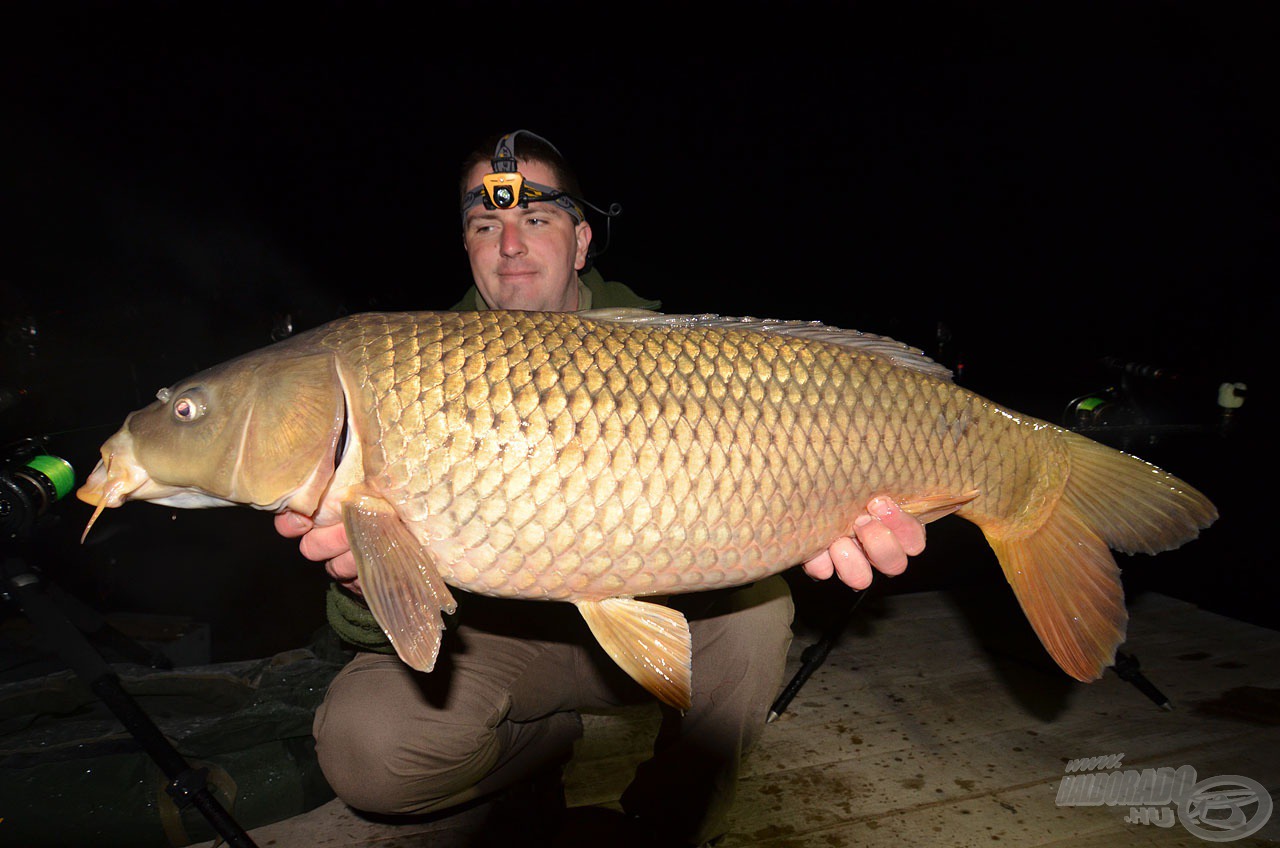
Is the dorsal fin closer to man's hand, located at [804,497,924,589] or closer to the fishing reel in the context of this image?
man's hand, located at [804,497,924,589]

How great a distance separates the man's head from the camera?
169 cm

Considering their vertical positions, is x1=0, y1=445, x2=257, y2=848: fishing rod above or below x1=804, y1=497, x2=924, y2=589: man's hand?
below

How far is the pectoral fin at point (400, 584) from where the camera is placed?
34.2 inches

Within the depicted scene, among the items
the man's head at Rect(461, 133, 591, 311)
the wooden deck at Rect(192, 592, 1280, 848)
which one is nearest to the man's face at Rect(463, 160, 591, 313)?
the man's head at Rect(461, 133, 591, 311)

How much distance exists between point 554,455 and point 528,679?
2.48 ft

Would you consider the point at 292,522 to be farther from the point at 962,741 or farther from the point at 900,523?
the point at 962,741

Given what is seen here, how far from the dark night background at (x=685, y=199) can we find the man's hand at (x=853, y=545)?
1.07 meters

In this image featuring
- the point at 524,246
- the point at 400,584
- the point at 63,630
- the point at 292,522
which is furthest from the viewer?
the point at 524,246

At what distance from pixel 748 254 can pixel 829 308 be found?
8180mm

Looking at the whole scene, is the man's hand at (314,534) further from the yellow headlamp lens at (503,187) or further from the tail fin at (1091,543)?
the tail fin at (1091,543)

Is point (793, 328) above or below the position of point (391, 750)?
above

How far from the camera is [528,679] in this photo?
56.1 inches

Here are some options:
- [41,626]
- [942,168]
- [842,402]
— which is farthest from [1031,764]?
[942,168]

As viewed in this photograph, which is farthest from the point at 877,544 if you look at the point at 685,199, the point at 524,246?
the point at 685,199
